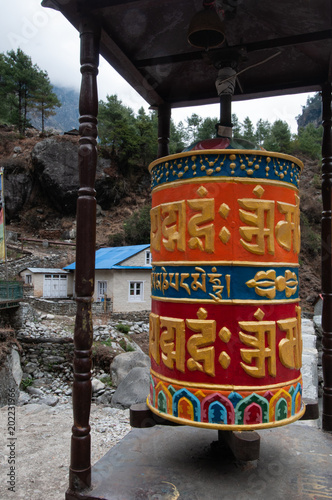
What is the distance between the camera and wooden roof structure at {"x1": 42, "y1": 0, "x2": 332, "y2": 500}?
118 inches

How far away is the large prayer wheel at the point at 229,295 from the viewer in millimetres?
2885

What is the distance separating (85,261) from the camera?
9.96 feet

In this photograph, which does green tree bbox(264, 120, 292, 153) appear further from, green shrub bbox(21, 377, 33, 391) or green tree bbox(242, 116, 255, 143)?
green shrub bbox(21, 377, 33, 391)

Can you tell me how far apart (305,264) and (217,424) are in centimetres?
3211

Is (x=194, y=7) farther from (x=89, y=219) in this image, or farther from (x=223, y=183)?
(x=89, y=219)

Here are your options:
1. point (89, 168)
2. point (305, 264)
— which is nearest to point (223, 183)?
point (89, 168)

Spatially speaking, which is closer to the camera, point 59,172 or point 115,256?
point 115,256

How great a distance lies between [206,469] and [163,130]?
3.66 m

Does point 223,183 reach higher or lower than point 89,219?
higher

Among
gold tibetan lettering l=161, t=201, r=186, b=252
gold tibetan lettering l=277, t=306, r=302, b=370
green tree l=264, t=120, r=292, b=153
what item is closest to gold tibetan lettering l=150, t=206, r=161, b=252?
gold tibetan lettering l=161, t=201, r=186, b=252

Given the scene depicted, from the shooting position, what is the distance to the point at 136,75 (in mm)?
4500

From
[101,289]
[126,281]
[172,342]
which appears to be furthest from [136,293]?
[172,342]

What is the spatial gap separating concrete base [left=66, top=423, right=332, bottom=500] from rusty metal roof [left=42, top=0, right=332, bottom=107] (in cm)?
343

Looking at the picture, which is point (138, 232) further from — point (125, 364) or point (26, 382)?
point (125, 364)
